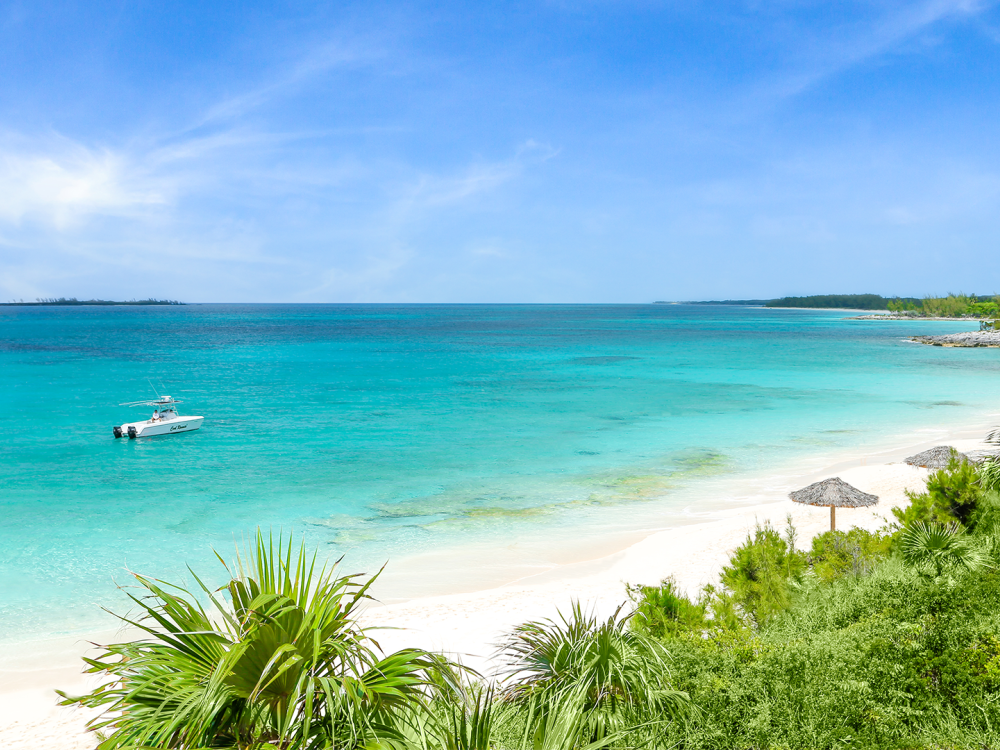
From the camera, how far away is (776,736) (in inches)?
201

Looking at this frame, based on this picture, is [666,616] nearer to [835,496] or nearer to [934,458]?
[835,496]

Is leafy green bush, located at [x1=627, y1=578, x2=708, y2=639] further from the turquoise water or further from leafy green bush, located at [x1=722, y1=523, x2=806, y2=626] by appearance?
the turquoise water

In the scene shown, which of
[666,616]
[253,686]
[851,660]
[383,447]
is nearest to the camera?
[253,686]

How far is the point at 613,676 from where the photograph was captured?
19.4 ft

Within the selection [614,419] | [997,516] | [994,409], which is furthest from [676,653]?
[994,409]

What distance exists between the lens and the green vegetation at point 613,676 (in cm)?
403

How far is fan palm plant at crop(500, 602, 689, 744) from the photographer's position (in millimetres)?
5438

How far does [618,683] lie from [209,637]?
3673 millimetres

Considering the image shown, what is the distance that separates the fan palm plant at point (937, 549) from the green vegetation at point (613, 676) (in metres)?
0.06

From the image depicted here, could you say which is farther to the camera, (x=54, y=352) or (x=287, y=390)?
(x=54, y=352)

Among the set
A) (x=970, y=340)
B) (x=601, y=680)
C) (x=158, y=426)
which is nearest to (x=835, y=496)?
(x=601, y=680)

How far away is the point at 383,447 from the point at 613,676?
23008 millimetres

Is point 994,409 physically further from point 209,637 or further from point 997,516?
point 209,637

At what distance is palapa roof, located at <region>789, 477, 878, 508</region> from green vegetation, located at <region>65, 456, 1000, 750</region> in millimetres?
8239
